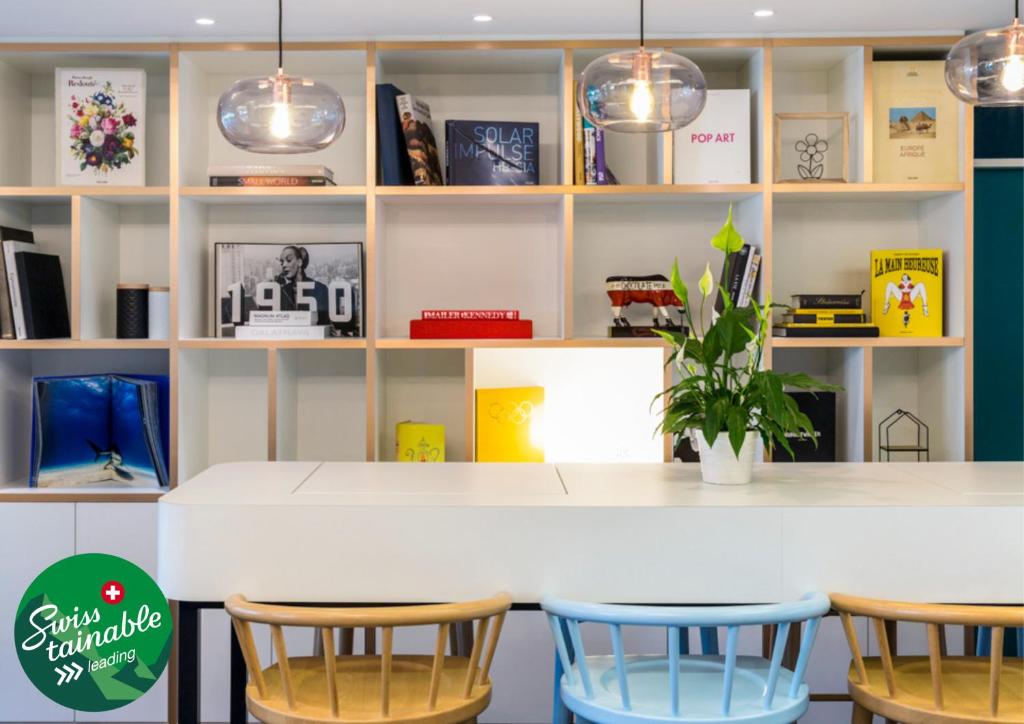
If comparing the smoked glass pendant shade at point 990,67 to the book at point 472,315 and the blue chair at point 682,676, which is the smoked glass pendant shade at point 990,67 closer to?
Answer: the blue chair at point 682,676

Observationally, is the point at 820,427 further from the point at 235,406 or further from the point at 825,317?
the point at 235,406

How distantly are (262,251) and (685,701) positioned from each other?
2.42 m

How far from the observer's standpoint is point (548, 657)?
11.9 ft

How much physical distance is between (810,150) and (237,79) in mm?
2028

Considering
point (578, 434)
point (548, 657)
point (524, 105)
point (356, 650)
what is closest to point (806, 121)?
point (524, 105)

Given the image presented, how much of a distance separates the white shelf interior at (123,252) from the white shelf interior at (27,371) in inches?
5.1

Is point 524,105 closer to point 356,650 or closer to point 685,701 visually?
point 356,650

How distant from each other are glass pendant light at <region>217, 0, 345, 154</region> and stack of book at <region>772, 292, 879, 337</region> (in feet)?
5.84

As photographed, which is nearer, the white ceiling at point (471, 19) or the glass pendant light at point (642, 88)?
the glass pendant light at point (642, 88)

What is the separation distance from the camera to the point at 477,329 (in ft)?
11.8

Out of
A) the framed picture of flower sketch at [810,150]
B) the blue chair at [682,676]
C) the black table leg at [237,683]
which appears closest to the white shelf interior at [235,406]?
the black table leg at [237,683]

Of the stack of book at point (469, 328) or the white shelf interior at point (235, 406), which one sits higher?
the stack of book at point (469, 328)

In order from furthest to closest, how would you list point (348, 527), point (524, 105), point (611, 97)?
point (524, 105) → point (611, 97) → point (348, 527)

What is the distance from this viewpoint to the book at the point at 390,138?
11.8 ft
